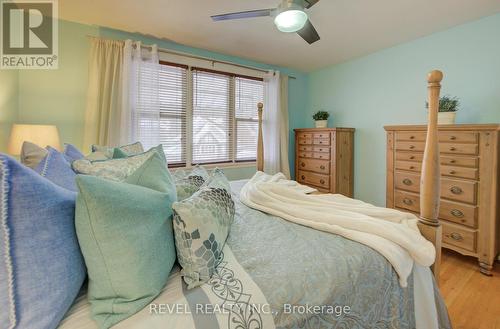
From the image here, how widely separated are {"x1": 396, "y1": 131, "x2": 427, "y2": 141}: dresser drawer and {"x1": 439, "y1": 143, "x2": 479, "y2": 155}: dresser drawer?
0.65ft

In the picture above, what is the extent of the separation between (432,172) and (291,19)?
4.82 feet

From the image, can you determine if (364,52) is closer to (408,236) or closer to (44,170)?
(408,236)

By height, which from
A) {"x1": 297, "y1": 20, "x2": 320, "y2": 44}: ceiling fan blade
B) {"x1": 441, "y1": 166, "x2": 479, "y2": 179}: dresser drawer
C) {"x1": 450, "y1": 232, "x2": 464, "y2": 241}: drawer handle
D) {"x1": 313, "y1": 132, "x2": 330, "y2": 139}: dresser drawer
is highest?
{"x1": 297, "y1": 20, "x2": 320, "y2": 44}: ceiling fan blade

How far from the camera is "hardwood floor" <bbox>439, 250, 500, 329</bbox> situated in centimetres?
154

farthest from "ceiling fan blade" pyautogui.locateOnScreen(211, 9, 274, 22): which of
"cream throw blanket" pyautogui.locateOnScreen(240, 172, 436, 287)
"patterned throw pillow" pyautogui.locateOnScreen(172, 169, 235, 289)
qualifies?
"patterned throw pillow" pyautogui.locateOnScreen(172, 169, 235, 289)

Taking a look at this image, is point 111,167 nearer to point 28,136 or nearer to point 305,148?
point 28,136

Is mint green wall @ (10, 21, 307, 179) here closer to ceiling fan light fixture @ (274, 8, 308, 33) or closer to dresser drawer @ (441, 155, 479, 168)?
ceiling fan light fixture @ (274, 8, 308, 33)

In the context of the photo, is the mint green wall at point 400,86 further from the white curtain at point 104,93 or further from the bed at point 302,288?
the white curtain at point 104,93

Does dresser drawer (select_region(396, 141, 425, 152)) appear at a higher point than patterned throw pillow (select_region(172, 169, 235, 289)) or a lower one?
higher

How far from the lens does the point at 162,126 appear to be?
120 inches

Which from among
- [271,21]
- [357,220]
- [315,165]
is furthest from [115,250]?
[315,165]

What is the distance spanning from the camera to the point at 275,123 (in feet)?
12.4

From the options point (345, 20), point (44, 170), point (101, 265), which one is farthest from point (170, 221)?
point (345, 20)

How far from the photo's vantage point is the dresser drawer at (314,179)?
354cm
